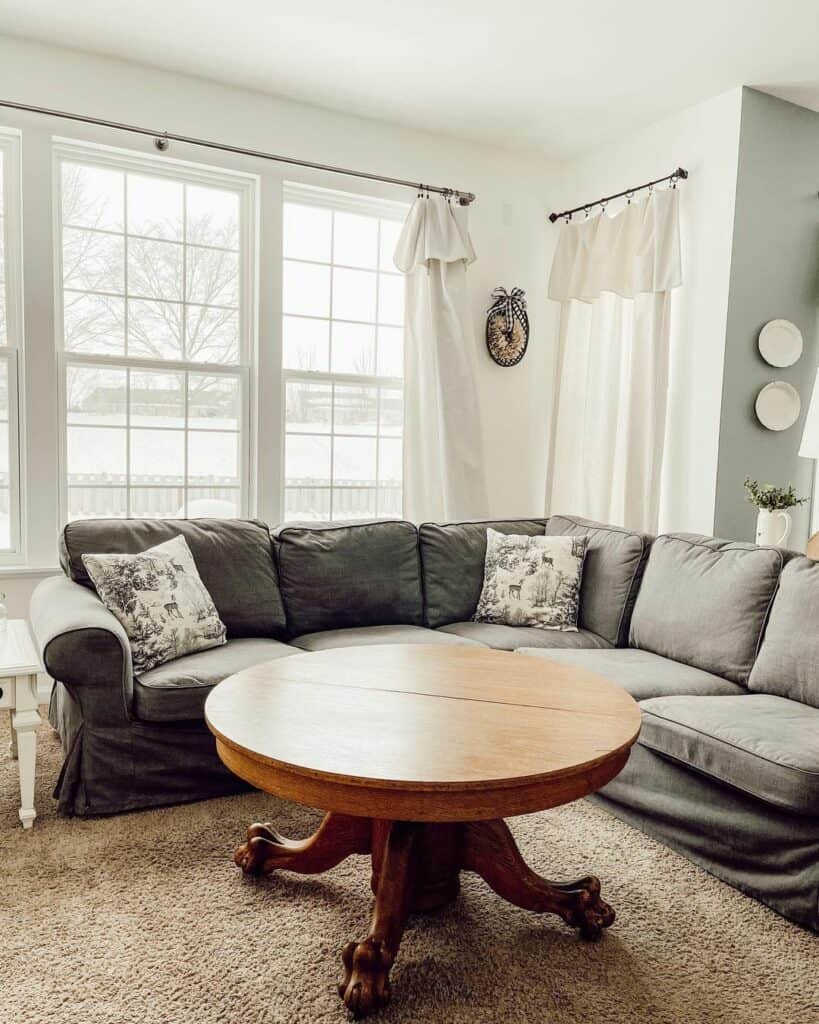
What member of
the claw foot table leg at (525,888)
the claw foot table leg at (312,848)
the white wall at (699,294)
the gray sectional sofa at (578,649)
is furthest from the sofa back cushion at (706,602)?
the claw foot table leg at (312,848)

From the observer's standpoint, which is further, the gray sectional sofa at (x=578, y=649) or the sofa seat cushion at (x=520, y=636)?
the sofa seat cushion at (x=520, y=636)

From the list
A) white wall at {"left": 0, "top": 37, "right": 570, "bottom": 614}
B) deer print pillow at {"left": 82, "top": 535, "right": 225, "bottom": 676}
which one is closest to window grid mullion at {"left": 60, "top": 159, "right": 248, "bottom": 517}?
white wall at {"left": 0, "top": 37, "right": 570, "bottom": 614}

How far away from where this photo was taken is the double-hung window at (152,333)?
350 centimetres

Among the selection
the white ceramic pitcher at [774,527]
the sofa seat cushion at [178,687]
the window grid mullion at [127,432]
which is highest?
the window grid mullion at [127,432]

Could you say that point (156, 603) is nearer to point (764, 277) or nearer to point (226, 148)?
point (226, 148)

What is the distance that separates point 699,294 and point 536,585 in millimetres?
1683

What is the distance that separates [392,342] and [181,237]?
118 cm

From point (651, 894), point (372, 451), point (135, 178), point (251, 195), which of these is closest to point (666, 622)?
point (651, 894)

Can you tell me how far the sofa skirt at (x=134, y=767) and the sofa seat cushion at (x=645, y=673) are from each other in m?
1.14

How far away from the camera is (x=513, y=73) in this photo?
11.6 feet

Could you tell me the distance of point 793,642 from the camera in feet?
7.95

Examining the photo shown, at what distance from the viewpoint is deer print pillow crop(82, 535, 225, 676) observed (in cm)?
254

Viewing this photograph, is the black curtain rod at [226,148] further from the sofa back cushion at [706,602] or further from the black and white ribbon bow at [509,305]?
the sofa back cushion at [706,602]

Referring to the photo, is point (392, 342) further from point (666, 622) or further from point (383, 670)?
point (383, 670)
